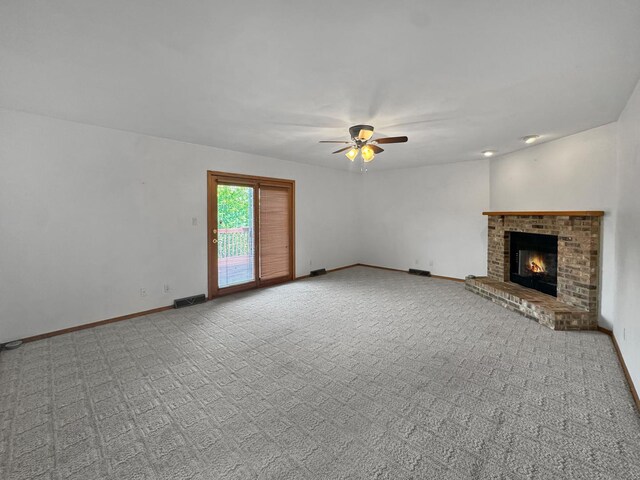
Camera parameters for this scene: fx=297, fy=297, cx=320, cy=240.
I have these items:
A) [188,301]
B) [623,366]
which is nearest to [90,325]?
[188,301]

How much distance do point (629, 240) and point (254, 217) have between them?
16.2 feet

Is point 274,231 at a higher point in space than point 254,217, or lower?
lower

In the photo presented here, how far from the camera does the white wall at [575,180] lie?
3.46 metres

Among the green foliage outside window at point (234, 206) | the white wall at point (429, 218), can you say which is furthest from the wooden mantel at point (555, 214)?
the green foliage outside window at point (234, 206)

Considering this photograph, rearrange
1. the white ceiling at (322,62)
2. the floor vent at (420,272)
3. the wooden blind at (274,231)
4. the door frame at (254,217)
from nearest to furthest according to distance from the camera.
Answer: the white ceiling at (322,62), the door frame at (254,217), the wooden blind at (274,231), the floor vent at (420,272)

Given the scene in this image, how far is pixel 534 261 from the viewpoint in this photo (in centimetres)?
473

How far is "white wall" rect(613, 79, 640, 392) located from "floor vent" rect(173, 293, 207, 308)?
4.97m

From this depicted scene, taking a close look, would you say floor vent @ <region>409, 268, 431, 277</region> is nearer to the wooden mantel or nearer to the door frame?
the wooden mantel

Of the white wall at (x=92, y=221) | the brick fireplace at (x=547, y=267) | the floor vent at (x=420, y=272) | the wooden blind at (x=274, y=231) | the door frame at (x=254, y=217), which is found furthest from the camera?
the floor vent at (x=420, y=272)

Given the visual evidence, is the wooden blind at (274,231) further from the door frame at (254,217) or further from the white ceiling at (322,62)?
the white ceiling at (322,62)

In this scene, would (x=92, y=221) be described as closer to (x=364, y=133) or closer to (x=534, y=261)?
(x=364, y=133)

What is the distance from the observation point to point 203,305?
181 inches

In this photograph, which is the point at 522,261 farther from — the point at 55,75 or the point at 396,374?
the point at 55,75

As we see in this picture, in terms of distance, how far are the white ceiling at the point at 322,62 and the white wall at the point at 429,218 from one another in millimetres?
2398
